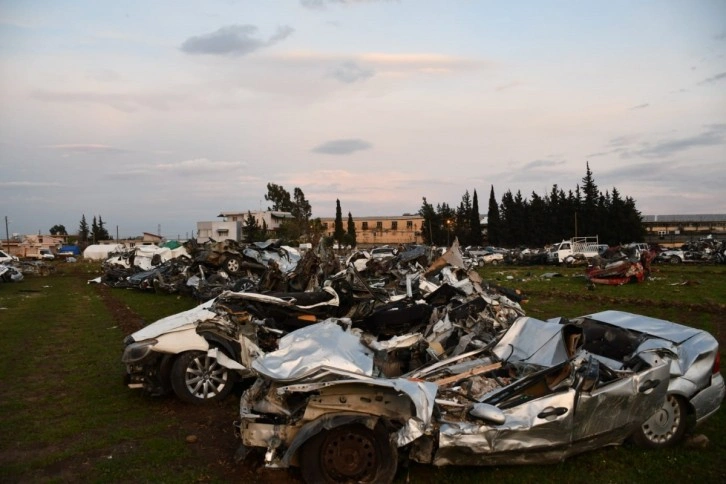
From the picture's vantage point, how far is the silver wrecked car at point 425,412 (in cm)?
406

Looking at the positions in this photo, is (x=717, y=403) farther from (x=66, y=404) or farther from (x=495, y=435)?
(x=66, y=404)

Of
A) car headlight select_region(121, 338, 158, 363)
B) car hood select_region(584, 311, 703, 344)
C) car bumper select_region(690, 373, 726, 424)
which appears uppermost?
car hood select_region(584, 311, 703, 344)

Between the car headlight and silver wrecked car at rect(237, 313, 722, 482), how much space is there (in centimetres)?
212

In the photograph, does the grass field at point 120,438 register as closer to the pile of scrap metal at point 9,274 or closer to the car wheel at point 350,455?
the car wheel at point 350,455

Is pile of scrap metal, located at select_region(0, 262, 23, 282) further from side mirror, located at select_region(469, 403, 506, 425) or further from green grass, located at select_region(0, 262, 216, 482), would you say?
side mirror, located at select_region(469, 403, 506, 425)

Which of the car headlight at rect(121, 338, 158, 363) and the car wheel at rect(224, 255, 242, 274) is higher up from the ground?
the car wheel at rect(224, 255, 242, 274)

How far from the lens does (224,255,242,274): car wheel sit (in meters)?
18.9

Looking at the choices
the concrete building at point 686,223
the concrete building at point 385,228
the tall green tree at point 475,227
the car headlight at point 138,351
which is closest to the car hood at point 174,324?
the car headlight at point 138,351

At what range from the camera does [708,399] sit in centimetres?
513

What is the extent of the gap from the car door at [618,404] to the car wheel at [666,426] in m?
0.26

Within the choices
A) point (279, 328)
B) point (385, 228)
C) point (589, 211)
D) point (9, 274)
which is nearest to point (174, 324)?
point (279, 328)

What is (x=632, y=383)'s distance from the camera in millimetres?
4586

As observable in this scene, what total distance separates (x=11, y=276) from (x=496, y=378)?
28313 mm

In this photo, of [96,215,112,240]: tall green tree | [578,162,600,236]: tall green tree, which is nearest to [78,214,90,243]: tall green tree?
[96,215,112,240]: tall green tree
